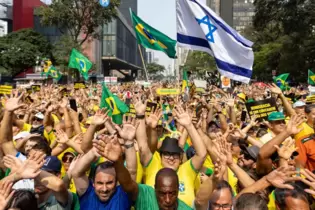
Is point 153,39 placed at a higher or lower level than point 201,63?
lower

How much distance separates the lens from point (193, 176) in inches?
175

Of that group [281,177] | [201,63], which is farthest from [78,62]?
[201,63]

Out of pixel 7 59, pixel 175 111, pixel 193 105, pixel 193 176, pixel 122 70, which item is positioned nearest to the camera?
pixel 193 176

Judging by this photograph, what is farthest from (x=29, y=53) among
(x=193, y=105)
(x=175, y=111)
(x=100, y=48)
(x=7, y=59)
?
(x=175, y=111)

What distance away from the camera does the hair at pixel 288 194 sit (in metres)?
3.32

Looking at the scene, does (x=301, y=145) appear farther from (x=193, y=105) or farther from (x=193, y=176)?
(x=193, y=105)

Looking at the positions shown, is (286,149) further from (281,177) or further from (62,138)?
(62,138)

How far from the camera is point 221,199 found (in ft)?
10.9

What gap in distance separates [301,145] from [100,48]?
72910 mm

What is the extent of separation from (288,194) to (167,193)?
93cm

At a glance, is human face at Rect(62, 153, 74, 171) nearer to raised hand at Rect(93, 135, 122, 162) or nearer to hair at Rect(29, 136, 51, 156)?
hair at Rect(29, 136, 51, 156)

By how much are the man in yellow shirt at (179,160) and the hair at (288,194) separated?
0.94 metres

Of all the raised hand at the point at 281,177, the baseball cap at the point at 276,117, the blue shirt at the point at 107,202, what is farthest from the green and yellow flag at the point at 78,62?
the raised hand at the point at 281,177

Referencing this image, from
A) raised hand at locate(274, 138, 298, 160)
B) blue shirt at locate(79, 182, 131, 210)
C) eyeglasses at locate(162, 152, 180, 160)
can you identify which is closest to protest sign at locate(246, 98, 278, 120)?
raised hand at locate(274, 138, 298, 160)
